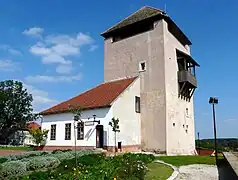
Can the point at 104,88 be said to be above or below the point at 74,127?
above

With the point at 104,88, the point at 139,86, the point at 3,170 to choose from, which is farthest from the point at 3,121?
the point at 3,170

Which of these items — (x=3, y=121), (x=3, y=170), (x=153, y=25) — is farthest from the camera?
(x=3, y=121)

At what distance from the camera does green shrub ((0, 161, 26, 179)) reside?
11286 mm

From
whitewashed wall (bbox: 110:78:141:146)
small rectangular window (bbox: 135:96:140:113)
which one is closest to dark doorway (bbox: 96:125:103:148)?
whitewashed wall (bbox: 110:78:141:146)

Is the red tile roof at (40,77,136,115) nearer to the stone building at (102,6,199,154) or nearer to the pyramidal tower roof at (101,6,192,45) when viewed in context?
the stone building at (102,6,199,154)

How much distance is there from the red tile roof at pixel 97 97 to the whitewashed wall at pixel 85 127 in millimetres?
549

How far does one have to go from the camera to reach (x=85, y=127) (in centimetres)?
2581

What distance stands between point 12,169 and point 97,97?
16264mm

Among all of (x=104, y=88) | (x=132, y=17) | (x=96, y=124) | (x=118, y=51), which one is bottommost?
(x=96, y=124)

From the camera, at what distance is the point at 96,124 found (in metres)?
25.1

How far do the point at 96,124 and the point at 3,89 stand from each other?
3959 cm

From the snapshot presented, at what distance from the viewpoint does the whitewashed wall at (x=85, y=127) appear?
80.3 feet

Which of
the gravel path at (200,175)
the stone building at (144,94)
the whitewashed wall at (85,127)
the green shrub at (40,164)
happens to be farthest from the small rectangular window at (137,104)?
the green shrub at (40,164)

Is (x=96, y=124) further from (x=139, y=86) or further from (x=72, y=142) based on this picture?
(x=139, y=86)
